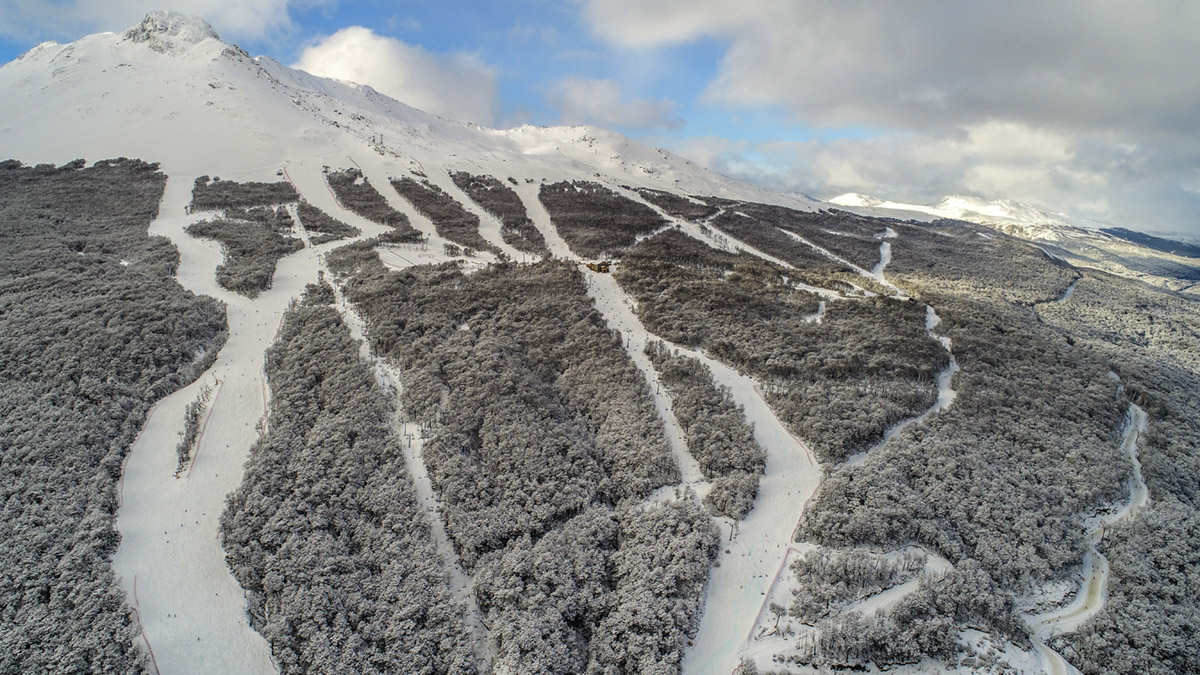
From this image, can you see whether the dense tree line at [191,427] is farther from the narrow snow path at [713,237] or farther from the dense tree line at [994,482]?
the narrow snow path at [713,237]

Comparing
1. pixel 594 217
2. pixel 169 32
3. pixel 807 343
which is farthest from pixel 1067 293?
pixel 169 32

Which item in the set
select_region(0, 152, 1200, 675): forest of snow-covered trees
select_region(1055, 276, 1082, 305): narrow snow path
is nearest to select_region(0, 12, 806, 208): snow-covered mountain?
select_region(0, 152, 1200, 675): forest of snow-covered trees

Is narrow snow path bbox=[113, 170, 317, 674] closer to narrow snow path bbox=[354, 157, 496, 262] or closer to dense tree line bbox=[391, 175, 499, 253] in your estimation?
narrow snow path bbox=[354, 157, 496, 262]

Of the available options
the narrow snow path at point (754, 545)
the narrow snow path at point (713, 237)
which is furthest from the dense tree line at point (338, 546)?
the narrow snow path at point (713, 237)

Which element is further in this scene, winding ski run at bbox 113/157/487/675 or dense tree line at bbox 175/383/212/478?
dense tree line at bbox 175/383/212/478

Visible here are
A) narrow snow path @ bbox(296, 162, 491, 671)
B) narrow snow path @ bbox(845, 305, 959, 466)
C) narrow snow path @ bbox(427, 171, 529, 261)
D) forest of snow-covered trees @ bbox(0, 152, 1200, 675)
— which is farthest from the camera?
narrow snow path @ bbox(427, 171, 529, 261)

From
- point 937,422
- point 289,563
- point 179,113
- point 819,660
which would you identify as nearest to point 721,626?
point 819,660
